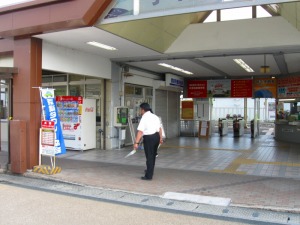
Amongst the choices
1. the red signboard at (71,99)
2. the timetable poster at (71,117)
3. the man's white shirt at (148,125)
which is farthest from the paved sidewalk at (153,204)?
the red signboard at (71,99)

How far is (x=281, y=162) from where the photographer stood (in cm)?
959

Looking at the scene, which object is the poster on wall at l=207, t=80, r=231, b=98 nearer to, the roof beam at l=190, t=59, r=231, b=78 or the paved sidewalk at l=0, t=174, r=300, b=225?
the roof beam at l=190, t=59, r=231, b=78

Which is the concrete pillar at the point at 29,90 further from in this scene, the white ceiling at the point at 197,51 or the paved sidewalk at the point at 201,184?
the paved sidewalk at the point at 201,184

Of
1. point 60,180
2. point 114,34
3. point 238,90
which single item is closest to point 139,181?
point 60,180

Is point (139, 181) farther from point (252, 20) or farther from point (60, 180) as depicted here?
point (252, 20)

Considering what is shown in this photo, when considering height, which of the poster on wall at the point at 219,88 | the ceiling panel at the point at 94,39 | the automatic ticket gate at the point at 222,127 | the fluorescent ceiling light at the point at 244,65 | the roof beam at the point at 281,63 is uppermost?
the ceiling panel at the point at 94,39

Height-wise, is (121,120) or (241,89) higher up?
(241,89)

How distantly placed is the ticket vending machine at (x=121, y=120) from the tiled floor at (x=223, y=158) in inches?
24.3

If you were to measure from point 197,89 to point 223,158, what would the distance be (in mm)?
7821

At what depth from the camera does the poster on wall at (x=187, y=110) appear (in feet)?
60.5

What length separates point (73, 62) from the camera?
9.79 metres

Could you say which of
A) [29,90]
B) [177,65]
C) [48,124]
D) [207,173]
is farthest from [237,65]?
[29,90]

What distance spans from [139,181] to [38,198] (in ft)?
7.22

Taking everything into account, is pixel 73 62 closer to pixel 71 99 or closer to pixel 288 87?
pixel 71 99
